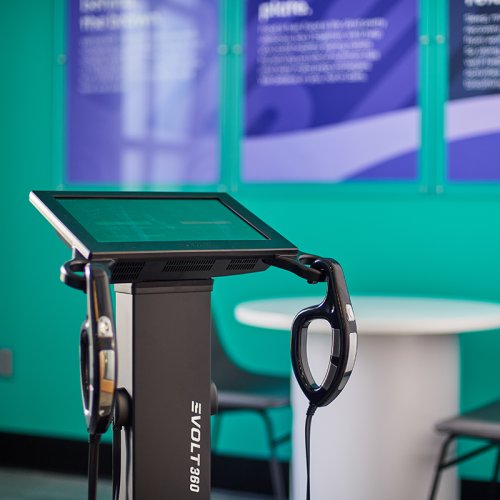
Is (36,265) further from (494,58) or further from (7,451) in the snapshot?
(494,58)

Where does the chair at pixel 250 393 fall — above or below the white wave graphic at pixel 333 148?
below

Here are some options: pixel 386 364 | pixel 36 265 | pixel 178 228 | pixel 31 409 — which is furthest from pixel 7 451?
pixel 178 228

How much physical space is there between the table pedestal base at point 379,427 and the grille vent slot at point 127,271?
1534 millimetres

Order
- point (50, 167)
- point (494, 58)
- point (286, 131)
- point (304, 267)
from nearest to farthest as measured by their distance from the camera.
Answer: point (304, 267), point (494, 58), point (286, 131), point (50, 167)

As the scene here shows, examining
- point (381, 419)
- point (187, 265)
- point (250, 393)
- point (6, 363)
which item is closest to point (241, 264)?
point (187, 265)

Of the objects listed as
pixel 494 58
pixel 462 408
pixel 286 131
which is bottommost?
pixel 462 408

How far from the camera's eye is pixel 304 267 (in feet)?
6.09

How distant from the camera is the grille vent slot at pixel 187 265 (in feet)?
5.89

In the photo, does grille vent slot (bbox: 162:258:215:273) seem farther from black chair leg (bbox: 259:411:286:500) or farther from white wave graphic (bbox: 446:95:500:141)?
white wave graphic (bbox: 446:95:500:141)

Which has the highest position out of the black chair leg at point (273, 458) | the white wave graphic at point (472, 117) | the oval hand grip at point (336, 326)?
the white wave graphic at point (472, 117)

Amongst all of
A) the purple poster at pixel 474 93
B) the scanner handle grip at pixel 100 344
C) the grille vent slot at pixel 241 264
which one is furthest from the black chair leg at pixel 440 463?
the scanner handle grip at pixel 100 344

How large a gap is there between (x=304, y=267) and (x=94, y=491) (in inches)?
20.5

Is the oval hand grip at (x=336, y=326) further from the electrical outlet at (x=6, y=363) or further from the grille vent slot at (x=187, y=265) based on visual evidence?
the electrical outlet at (x=6, y=363)

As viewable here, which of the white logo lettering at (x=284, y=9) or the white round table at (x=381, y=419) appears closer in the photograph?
the white round table at (x=381, y=419)
